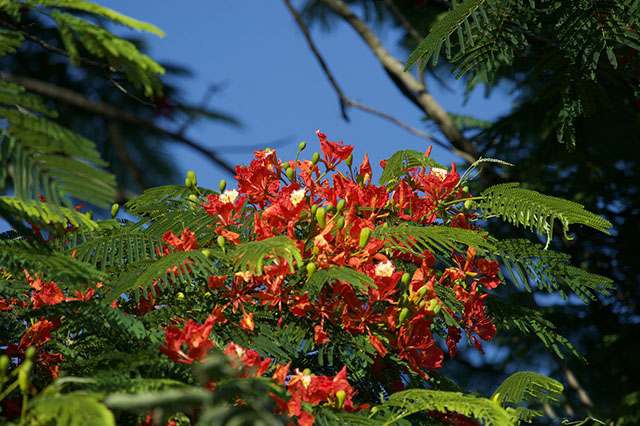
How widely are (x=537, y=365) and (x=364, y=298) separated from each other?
2.99m

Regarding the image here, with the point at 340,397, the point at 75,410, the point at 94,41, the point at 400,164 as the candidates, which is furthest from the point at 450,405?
the point at 94,41

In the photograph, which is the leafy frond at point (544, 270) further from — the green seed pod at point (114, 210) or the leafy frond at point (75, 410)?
the leafy frond at point (75, 410)

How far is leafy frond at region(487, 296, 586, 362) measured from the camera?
63.2 inches

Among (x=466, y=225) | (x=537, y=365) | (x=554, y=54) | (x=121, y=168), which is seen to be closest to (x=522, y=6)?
(x=554, y=54)

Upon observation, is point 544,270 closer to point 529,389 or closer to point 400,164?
point 529,389

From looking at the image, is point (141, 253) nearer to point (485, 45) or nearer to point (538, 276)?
point (538, 276)

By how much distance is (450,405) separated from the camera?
1.18 m

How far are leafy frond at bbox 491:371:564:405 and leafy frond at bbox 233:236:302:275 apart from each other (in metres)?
0.55

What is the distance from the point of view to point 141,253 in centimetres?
147

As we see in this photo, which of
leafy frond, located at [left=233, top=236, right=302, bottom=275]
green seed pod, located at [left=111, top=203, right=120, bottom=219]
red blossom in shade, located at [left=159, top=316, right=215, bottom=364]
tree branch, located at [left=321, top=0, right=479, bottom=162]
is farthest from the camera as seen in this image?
tree branch, located at [left=321, top=0, right=479, bottom=162]

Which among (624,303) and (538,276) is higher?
(624,303)

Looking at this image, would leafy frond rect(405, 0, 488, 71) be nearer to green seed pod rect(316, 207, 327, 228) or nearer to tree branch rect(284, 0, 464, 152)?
green seed pod rect(316, 207, 327, 228)

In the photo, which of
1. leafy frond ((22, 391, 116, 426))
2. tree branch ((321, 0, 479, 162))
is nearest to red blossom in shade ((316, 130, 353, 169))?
leafy frond ((22, 391, 116, 426))

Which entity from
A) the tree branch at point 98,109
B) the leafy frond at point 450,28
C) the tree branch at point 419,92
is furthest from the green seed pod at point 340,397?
the tree branch at point 419,92
